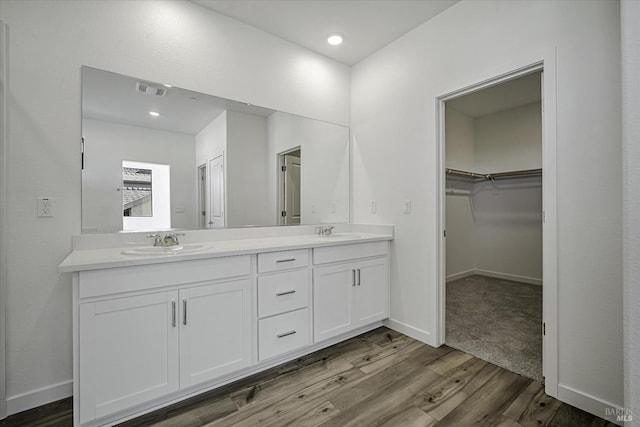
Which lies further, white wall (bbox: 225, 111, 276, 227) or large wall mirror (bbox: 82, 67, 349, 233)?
white wall (bbox: 225, 111, 276, 227)

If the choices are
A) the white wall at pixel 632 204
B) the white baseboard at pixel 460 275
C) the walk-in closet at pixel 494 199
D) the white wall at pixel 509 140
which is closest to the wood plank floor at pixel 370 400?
the white wall at pixel 632 204

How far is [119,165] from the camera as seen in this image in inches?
76.8

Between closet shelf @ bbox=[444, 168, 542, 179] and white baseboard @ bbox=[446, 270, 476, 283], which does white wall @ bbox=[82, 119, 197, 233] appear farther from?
white baseboard @ bbox=[446, 270, 476, 283]

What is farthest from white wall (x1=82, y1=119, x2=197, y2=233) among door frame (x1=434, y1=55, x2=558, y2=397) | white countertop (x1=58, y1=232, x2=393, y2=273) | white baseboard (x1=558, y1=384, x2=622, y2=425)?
white baseboard (x1=558, y1=384, x2=622, y2=425)

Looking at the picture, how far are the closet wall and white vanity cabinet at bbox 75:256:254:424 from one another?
11.6 ft

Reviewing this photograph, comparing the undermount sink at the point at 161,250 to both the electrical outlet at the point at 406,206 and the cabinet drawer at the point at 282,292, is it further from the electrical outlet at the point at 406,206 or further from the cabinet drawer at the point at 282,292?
the electrical outlet at the point at 406,206

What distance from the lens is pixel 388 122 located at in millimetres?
2717

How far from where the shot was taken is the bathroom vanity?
1402 millimetres

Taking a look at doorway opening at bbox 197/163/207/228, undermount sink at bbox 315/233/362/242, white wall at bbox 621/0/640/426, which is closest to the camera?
white wall at bbox 621/0/640/426

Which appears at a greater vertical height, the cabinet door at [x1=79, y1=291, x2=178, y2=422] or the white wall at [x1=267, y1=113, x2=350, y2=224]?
the white wall at [x1=267, y1=113, x2=350, y2=224]

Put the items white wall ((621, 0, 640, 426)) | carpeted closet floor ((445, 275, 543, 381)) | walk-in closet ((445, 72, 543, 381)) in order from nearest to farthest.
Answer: white wall ((621, 0, 640, 426)) → carpeted closet floor ((445, 275, 543, 381)) → walk-in closet ((445, 72, 543, 381))

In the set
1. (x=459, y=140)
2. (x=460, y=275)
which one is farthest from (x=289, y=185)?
(x=460, y=275)

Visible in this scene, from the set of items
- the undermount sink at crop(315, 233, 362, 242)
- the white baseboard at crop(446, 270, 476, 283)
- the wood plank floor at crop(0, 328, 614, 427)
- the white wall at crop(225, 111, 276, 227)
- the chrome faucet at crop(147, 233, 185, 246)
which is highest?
the white wall at crop(225, 111, 276, 227)

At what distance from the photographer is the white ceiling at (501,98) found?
11.1 feet
